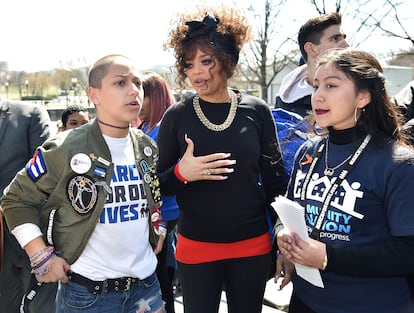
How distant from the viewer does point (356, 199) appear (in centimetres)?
150

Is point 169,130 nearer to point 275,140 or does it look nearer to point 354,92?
point 275,140

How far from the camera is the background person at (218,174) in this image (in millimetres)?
2076

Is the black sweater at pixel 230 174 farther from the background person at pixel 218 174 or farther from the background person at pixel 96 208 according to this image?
the background person at pixel 96 208

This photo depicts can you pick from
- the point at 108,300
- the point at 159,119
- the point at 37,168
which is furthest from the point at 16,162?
the point at 108,300

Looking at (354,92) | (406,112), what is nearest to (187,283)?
(354,92)

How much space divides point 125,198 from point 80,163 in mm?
268

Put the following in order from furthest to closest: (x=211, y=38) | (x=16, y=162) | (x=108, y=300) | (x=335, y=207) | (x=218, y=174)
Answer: (x=16, y=162) → (x=211, y=38) → (x=218, y=174) → (x=108, y=300) → (x=335, y=207)

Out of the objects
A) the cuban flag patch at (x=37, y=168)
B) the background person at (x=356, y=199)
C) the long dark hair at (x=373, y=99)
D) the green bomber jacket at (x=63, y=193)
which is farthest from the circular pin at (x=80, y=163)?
the long dark hair at (x=373, y=99)

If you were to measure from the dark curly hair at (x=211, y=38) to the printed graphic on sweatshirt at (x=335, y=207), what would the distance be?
2.92 feet

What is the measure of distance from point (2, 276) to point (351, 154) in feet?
7.83

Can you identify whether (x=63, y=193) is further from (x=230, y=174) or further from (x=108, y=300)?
(x=230, y=174)

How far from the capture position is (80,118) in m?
4.36

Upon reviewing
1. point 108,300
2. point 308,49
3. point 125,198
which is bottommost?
point 108,300

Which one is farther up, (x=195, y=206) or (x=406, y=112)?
(x=406, y=112)
